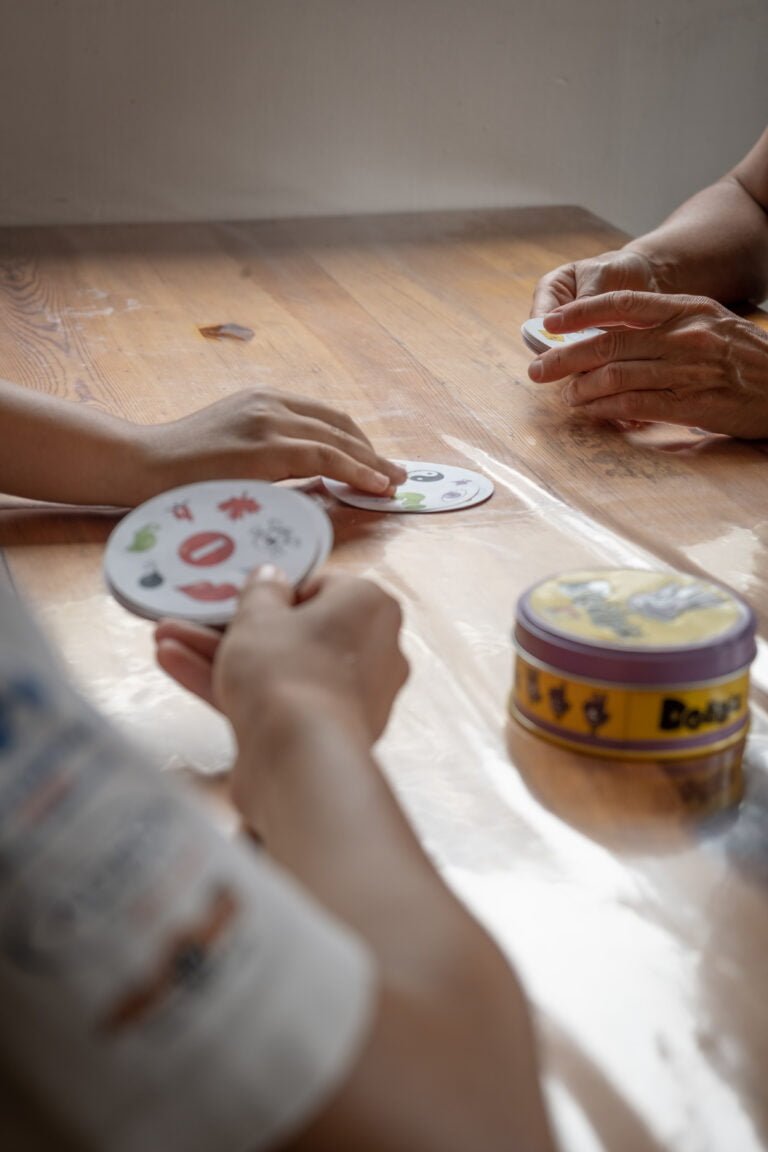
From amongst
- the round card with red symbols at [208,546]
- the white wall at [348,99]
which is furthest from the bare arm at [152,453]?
the white wall at [348,99]

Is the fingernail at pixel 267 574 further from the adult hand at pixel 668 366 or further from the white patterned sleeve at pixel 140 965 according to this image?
the adult hand at pixel 668 366

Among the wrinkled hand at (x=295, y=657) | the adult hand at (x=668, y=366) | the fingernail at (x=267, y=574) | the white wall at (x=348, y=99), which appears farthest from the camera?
the white wall at (x=348, y=99)

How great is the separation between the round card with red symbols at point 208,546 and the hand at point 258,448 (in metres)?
0.27

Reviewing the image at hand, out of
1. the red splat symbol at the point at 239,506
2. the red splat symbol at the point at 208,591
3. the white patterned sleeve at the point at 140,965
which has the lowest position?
the red splat symbol at the point at 208,591

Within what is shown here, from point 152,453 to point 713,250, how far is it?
3.51 feet

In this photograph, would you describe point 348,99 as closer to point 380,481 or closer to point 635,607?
point 380,481

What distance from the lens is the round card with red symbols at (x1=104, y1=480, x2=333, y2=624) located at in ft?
3.14

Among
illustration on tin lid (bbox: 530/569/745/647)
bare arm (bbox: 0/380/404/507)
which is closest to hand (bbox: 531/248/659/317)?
bare arm (bbox: 0/380/404/507)

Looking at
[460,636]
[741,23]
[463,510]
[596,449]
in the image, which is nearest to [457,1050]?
[460,636]

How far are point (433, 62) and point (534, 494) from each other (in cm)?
174

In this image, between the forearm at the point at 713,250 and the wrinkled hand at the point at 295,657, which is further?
the forearm at the point at 713,250

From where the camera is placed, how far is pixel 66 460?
134 centimetres

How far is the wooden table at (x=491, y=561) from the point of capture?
2.34 feet

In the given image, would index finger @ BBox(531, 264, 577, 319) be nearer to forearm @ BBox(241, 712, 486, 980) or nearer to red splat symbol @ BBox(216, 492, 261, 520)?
red splat symbol @ BBox(216, 492, 261, 520)
